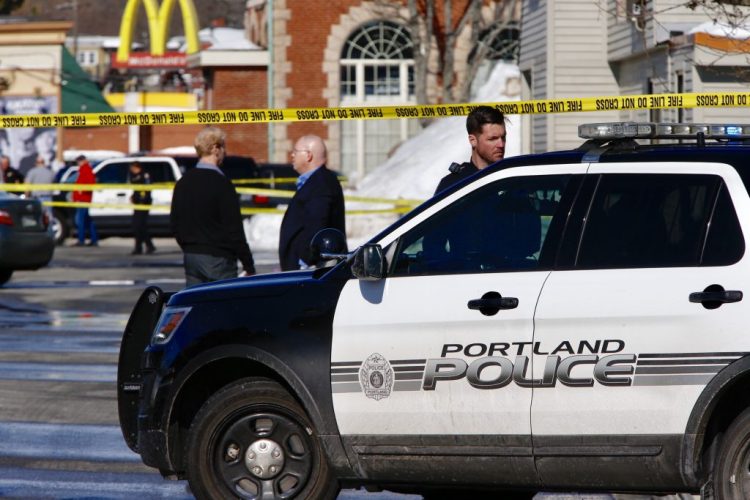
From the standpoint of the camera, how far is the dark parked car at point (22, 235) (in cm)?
2056

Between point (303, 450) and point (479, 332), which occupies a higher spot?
point (479, 332)

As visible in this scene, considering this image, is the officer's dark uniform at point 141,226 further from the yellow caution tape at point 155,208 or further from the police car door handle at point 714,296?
the police car door handle at point 714,296

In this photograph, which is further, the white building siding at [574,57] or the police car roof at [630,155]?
the white building siding at [574,57]

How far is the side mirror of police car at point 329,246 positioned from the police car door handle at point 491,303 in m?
0.86

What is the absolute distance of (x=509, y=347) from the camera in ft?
21.7

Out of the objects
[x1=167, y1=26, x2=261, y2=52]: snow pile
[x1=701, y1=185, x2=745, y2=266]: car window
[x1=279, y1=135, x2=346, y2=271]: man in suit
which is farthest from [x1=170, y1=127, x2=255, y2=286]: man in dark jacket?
[x1=167, y1=26, x2=261, y2=52]: snow pile

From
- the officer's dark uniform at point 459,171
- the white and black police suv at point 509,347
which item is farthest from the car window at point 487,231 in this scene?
the officer's dark uniform at point 459,171

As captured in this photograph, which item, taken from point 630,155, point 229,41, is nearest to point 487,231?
point 630,155

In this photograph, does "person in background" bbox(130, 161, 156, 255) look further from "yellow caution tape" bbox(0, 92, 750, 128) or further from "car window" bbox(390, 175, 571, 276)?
"car window" bbox(390, 175, 571, 276)

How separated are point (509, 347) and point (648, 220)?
2.75 feet

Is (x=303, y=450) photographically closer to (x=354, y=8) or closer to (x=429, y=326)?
(x=429, y=326)

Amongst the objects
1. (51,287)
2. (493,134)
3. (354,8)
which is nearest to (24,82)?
(354,8)

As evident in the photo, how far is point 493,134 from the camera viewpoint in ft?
30.2

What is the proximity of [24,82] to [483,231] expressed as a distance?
180ft
